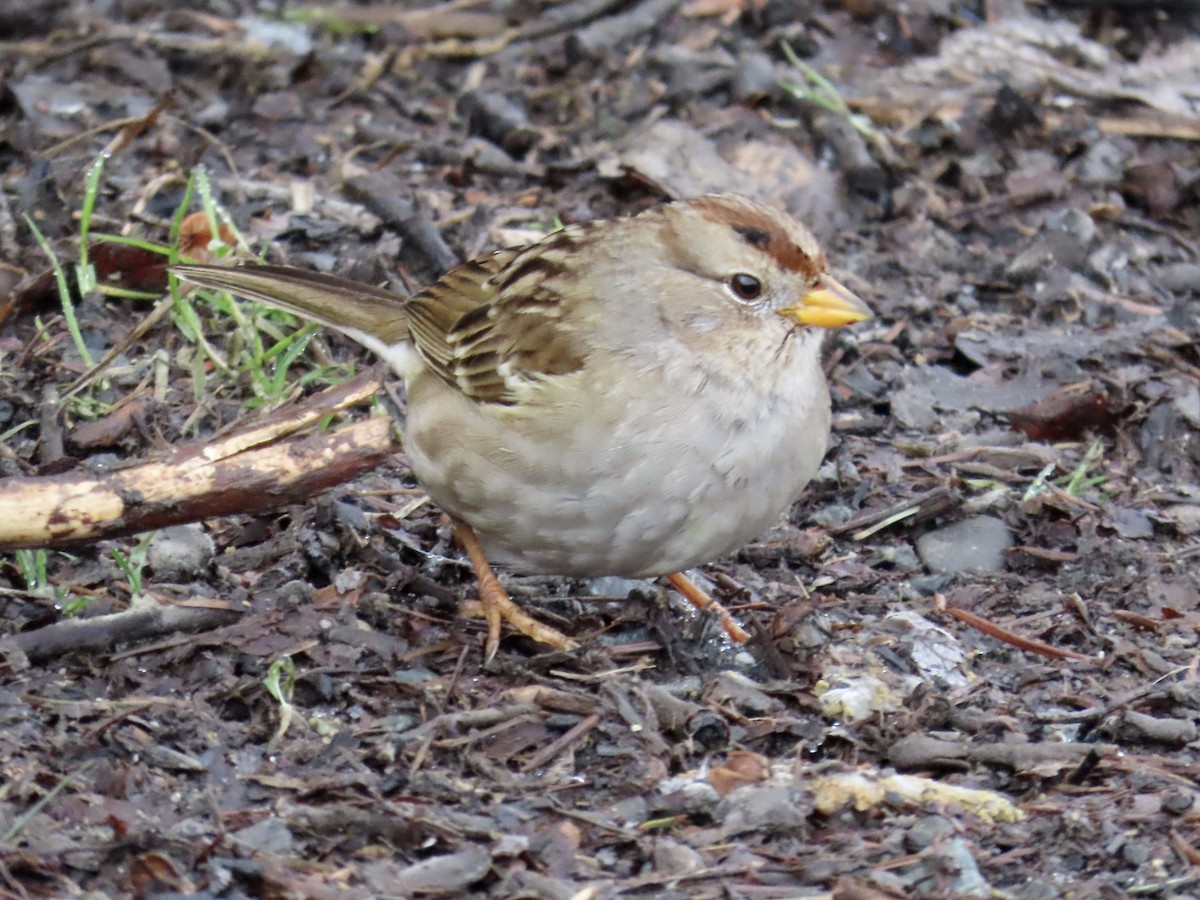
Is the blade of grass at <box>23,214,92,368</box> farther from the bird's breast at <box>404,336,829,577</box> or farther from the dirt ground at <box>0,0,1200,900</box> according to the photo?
the bird's breast at <box>404,336,829,577</box>

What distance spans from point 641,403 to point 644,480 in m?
0.19

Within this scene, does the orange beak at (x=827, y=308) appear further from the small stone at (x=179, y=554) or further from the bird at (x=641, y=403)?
the small stone at (x=179, y=554)

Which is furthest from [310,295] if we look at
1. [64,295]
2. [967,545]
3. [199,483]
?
[967,545]

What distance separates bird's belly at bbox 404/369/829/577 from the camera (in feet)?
12.6

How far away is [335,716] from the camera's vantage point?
3775 millimetres

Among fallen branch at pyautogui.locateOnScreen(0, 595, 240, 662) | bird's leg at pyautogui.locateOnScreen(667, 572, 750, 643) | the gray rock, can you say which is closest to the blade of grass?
fallen branch at pyautogui.locateOnScreen(0, 595, 240, 662)

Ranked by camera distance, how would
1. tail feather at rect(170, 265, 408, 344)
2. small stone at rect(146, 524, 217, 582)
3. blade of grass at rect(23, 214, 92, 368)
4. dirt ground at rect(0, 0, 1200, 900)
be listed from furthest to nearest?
1. blade of grass at rect(23, 214, 92, 368)
2. tail feather at rect(170, 265, 408, 344)
3. small stone at rect(146, 524, 217, 582)
4. dirt ground at rect(0, 0, 1200, 900)

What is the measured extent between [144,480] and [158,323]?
1705 millimetres

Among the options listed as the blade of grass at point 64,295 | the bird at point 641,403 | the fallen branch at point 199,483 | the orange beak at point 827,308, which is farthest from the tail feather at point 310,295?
the orange beak at point 827,308

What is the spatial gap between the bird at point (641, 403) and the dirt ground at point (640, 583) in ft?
1.02

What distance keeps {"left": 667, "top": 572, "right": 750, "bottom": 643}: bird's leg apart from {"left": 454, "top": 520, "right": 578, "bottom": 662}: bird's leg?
0.38 m

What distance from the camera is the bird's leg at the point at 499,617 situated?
4.16 m

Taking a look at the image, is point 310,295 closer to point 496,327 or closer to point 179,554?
point 496,327

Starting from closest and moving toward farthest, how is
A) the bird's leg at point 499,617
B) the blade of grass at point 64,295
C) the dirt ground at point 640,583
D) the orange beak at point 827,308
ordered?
the dirt ground at point 640,583 → the orange beak at point 827,308 → the bird's leg at point 499,617 → the blade of grass at point 64,295
